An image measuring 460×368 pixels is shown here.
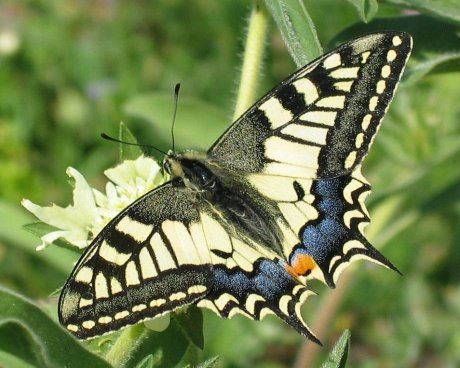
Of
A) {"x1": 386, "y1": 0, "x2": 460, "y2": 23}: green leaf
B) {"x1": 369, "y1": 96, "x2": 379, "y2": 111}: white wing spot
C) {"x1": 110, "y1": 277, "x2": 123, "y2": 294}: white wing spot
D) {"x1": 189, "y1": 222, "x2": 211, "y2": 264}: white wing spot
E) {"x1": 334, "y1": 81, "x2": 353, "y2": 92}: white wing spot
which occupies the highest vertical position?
{"x1": 386, "y1": 0, "x2": 460, "y2": 23}: green leaf

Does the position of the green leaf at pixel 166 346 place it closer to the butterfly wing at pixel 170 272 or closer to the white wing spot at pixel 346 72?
the butterfly wing at pixel 170 272

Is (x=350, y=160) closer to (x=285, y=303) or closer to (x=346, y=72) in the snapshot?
(x=346, y=72)

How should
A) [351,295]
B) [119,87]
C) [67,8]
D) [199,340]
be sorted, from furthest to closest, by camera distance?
1. [67,8]
2. [119,87]
3. [351,295]
4. [199,340]

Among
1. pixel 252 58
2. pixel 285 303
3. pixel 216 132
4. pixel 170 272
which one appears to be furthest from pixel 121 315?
pixel 216 132

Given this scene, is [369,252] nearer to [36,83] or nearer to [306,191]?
[306,191]

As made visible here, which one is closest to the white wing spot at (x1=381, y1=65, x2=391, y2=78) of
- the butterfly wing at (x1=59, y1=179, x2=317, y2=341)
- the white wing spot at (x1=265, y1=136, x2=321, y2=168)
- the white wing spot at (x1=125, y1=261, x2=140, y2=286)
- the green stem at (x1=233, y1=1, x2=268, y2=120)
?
the white wing spot at (x1=265, y1=136, x2=321, y2=168)

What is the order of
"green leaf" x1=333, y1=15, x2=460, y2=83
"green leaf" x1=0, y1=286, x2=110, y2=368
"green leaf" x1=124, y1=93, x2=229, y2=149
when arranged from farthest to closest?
"green leaf" x1=124, y1=93, x2=229, y2=149 → "green leaf" x1=333, y1=15, x2=460, y2=83 → "green leaf" x1=0, y1=286, x2=110, y2=368

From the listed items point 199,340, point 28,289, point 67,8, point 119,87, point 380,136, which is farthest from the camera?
point 67,8

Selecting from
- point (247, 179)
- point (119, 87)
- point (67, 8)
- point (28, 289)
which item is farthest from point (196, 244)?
point (67, 8)

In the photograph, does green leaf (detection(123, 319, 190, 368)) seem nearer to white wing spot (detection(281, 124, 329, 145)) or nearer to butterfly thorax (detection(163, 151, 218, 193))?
butterfly thorax (detection(163, 151, 218, 193))
